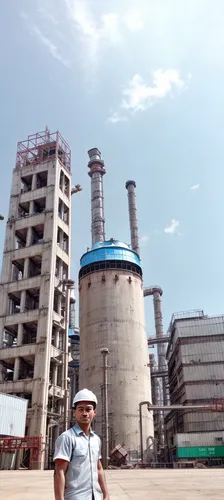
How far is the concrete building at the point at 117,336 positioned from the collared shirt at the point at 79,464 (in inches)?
1627

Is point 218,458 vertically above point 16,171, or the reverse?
point 16,171

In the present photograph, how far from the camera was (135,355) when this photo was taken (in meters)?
48.3

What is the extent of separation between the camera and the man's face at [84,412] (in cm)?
431

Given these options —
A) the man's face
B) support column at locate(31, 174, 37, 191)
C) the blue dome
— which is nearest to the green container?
the blue dome

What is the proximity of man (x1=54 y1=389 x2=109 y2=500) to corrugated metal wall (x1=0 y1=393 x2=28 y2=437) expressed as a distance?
34.1 metres

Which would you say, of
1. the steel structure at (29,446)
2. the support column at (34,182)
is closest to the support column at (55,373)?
the steel structure at (29,446)

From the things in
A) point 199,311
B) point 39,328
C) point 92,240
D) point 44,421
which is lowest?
point 44,421

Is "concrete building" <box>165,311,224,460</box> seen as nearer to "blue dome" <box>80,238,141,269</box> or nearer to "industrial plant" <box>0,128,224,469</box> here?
"industrial plant" <box>0,128,224,469</box>

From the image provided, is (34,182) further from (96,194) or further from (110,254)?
(96,194)

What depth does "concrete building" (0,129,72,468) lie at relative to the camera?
1779 inches

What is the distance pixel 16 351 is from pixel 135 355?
46.6ft

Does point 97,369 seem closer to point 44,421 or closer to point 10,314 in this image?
point 44,421

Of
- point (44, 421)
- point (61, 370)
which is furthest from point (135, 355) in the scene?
point (44, 421)

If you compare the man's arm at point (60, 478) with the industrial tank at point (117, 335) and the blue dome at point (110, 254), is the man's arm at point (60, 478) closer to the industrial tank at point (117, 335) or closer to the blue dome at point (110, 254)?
the industrial tank at point (117, 335)
